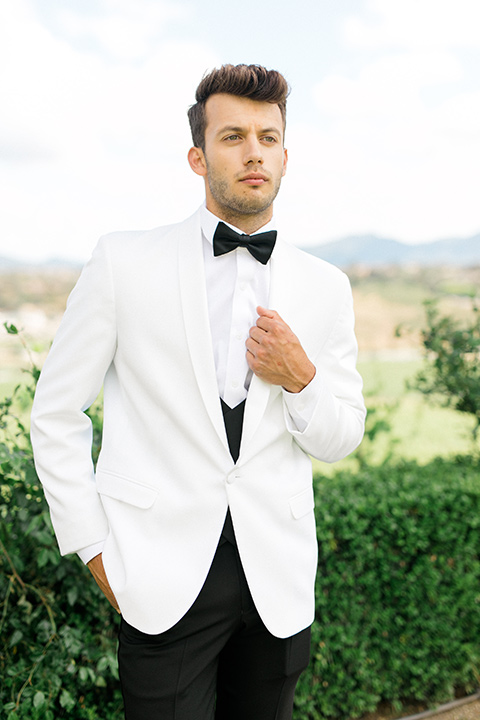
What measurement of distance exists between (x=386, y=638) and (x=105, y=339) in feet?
7.10

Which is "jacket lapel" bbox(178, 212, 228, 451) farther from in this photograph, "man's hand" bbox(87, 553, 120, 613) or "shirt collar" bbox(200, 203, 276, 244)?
"man's hand" bbox(87, 553, 120, 613)

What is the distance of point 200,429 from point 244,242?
0.52 meters

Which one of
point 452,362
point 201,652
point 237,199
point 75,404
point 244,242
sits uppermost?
point 237,199

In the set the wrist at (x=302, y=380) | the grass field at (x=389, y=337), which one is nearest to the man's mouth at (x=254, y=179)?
the wrist at (x=302, y=380)

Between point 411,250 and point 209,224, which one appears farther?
point 411,250

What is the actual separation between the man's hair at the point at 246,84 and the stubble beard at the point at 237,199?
0.55ft

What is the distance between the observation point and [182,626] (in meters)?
1.60

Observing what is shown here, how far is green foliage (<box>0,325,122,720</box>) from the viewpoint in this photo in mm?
2186

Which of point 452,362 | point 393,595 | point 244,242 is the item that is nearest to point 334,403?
point 244,242

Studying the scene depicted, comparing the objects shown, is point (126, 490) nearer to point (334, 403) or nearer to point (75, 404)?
point (75, 404)

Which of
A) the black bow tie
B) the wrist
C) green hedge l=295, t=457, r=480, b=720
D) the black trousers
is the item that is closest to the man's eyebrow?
the black bow tie

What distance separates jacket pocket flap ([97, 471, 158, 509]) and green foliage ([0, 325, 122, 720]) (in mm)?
613

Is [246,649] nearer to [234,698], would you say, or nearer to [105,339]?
[234,698]

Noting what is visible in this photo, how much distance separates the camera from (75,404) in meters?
1.64
